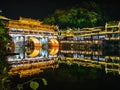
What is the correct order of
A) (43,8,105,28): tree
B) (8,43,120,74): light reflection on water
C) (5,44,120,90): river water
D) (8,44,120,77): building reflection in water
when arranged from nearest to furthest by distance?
(5,44,120,90): river water < (8,44,120,77): building reflection in water < (8,43,120,74): light reflection on water < (43,8,105,28): tree

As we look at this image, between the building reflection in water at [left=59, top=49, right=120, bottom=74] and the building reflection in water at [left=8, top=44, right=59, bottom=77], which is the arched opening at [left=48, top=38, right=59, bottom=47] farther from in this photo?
the building reflection in water at [left=59, top=49, right=120, bottom=74]

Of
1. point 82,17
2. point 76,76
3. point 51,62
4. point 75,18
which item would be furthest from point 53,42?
point 76,76

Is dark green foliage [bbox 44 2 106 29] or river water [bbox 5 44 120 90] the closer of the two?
river water [bbox 5 44 120 90]

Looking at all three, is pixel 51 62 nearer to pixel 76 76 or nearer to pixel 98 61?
pixel 98 61

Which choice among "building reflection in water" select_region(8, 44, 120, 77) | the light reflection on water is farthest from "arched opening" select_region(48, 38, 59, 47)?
"building reflection in water" select_region(8, 44, 120, 77)

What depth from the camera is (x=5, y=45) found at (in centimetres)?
327

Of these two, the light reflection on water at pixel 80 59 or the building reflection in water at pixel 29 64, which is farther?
the light reflection on water at pixel 80 59

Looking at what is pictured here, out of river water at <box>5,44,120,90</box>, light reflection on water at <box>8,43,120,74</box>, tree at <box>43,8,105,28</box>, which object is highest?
tree at <box>43,8,105,28</box>

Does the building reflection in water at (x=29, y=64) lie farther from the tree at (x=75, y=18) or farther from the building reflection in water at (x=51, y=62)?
the tree at (x=75, y=18)

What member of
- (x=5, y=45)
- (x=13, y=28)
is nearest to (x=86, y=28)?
(x=13, y=28)

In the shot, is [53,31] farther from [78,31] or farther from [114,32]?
[114,32]

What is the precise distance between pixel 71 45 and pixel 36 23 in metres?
9.63

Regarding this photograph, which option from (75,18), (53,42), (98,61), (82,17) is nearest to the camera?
(98,61)

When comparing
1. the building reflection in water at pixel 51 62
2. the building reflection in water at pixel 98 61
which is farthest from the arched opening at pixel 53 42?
the building reflection in water at pixel 98 61
